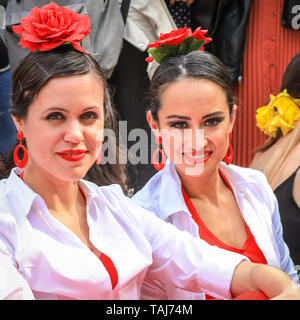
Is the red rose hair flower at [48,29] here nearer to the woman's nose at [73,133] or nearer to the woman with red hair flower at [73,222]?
the woman with red hair flower at [73,222]

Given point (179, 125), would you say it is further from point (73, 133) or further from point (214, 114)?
point (73, 133)

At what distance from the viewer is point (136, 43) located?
8.61ft

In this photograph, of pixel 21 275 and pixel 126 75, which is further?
pixel 126 75

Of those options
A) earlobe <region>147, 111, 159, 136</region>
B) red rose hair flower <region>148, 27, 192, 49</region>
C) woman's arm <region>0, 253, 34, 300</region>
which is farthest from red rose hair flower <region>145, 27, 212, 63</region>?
woman's arm <region>0, 253, 34, 300</region>

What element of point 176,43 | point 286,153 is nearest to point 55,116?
point 176,43

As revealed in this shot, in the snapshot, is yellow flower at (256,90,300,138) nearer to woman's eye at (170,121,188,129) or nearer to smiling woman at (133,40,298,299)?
smiling woman at (133,40,298,299)

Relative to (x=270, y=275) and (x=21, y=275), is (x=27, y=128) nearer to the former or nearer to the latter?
(x=21, y=275)

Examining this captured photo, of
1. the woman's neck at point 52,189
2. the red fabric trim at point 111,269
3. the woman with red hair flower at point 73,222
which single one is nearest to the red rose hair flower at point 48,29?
the woman with red hair flower at point 73,222

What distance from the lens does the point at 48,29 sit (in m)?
1.31

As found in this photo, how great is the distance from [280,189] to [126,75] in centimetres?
97

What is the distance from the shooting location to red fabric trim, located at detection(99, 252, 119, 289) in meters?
1.31

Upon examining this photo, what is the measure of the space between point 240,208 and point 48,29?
879mm
